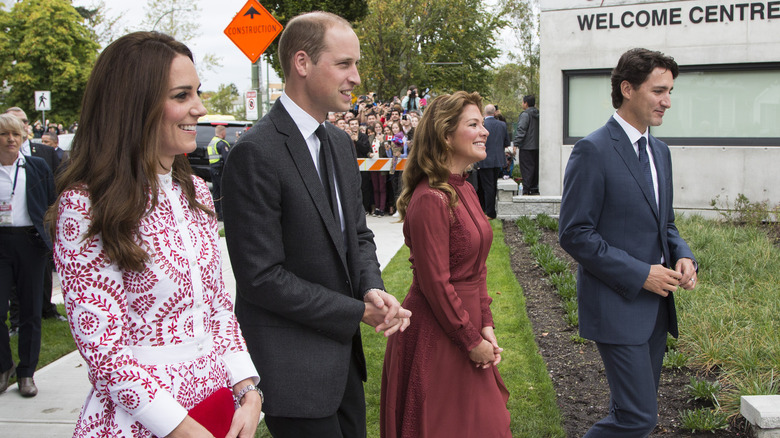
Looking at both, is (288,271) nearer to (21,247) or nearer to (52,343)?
(21,247)

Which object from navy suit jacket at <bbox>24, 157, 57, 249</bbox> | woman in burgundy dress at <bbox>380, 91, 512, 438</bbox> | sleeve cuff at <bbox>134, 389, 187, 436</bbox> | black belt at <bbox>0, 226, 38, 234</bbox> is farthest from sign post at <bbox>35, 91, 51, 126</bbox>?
sleeve cuff at <bbox>134, 389, 187, 436</bbox>

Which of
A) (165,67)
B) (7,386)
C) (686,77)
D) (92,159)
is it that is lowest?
(7,386)

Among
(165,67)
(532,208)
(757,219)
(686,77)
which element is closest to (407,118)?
(532,208)

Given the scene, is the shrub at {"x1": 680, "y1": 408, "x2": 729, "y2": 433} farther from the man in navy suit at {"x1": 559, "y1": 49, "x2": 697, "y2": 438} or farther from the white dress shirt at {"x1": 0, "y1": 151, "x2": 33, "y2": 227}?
the white dress shirt at {"x1": 0, "y1": 151, "x2": 33, "y2": 227}

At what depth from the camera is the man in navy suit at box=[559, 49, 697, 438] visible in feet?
11.3

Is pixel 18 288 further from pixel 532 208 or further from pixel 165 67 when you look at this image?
pixel 532 208

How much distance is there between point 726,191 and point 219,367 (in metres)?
12.6

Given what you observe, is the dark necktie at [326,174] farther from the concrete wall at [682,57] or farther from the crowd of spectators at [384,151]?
the crowd of spectators at [384,151]

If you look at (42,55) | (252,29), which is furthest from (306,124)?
(42,55)

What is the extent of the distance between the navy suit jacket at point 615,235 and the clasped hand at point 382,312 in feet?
4.09

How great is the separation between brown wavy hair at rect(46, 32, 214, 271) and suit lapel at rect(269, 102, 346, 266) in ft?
2.08

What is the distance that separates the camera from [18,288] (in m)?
5.90

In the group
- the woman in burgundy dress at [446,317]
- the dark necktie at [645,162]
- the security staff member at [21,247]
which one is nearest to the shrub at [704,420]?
the woman in burgundy dress at [446,317]

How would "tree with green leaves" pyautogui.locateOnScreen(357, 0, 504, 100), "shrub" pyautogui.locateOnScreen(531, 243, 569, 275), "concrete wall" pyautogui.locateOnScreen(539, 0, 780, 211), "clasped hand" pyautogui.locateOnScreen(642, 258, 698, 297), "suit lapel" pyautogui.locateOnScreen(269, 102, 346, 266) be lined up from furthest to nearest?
"tree with green leaves" pyautogui.locateOnScreen(357, 0, 504, 100) < "concrete wall" pyautogui.locateOnScreen(539, 0, 780, 211) < "shrub" pyautogui.locateOnScreen(531, 243, 569, 275) < "clasped hand" pyautogui.locateOnScreen(642, 258, 698, 297) < "suit lapel" pyautogui.locateOnScreen(269, 102, 346, 266)
